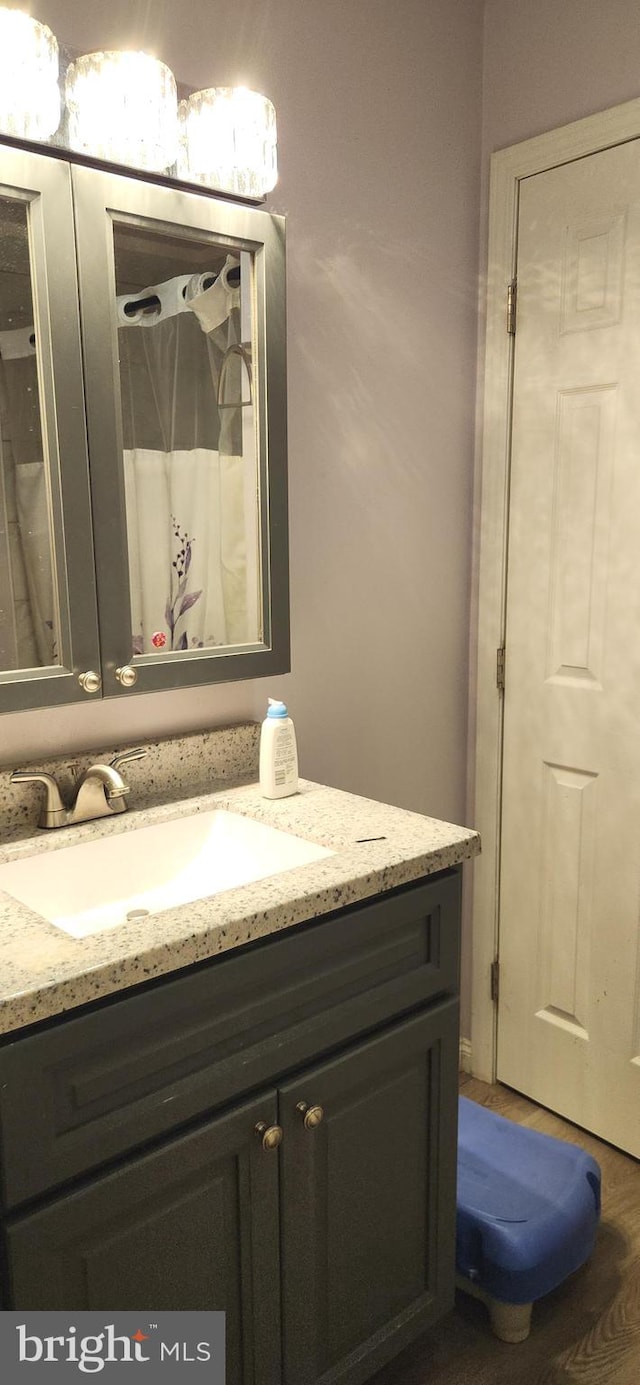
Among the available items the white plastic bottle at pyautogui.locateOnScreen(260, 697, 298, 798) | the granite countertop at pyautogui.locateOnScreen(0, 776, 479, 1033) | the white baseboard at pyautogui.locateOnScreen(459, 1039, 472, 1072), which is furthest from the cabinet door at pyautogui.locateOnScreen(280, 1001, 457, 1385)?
the white baseboard at pyautogui.locateOnScreen(459, 1039, 472, 1072)

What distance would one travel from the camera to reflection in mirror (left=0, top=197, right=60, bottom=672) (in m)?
1.28

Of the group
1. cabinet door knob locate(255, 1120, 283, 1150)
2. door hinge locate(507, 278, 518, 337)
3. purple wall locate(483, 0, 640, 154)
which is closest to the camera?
cabinet door knob locate(255, 1120, 283, 1150)

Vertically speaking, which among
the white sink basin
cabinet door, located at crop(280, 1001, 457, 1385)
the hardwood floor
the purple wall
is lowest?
the hardwood floor

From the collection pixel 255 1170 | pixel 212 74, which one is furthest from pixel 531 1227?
pixel 212 74

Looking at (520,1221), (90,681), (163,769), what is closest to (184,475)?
(90,681)

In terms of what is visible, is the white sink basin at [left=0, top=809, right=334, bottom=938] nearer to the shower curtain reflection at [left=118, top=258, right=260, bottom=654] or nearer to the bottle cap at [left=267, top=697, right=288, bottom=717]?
the bottle cap at [left=267, top=697, right=288, bottom=717]

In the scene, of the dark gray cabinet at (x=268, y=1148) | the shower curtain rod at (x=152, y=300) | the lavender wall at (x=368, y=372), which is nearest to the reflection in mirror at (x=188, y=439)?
the shower curtain rod at (x=152, y=300)

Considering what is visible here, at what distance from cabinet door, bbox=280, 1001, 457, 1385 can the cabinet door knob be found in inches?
1.2

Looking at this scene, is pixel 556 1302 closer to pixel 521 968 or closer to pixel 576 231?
pixel 521 968

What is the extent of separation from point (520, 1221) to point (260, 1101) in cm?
71

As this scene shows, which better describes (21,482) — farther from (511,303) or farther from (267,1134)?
(511,303)

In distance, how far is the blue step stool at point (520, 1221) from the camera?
160cm

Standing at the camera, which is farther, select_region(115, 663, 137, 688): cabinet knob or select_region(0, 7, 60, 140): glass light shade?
select_region(115, 663, 137, 688): cabinet knob

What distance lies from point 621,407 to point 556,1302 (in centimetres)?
167
